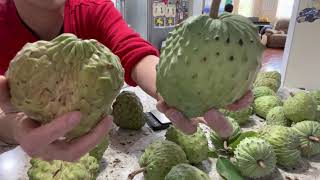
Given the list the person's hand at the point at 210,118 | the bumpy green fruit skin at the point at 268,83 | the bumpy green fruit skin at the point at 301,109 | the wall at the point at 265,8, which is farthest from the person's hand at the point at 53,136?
the wall at the point at 265,8

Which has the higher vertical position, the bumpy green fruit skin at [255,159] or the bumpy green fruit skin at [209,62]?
the bumpy green fruit skin at [209,62]

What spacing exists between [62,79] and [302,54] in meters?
2.80

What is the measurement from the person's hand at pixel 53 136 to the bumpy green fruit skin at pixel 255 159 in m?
0.43

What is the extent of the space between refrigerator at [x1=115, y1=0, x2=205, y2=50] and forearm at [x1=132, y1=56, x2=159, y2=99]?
2.85 m

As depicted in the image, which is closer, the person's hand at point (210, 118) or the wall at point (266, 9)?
the person's hand at point (210, 118)

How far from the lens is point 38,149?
60cm

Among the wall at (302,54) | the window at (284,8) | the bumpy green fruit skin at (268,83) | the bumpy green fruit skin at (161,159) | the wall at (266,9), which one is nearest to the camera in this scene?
A: the bumpy green fruit skin at (161,159)

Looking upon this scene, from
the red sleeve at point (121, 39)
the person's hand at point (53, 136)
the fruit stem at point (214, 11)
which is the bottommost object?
the person's hand at point (53, 136)

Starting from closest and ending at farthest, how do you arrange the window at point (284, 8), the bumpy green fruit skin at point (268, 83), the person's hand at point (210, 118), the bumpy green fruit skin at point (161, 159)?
1. the person's hand at point (210, 118)
2. the bumpy green fruit skin at point (161, 159)
3. the bumpy green fruit skin at point (268, 83)
4. the window at point (284, 8)

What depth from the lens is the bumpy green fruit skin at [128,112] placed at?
1.10 m

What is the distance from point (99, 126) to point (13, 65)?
22cm

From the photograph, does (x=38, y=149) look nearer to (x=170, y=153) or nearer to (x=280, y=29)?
(x=170, y=153)

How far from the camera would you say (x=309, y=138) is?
Result: 3.26 feet

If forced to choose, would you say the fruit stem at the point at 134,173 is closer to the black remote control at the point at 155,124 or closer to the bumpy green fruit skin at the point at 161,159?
the bumpy green fruit skin at the point at 161,159
